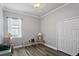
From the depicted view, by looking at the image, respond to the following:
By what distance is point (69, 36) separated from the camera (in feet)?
8.09

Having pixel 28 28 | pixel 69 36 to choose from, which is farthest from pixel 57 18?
pixel 28 28

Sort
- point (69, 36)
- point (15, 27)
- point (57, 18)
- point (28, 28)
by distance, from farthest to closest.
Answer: point (57, 18)
point (69, 36)
point (28, 28)
point (15, 27)

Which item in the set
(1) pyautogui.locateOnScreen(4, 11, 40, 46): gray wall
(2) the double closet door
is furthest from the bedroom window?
(2) the double closet door

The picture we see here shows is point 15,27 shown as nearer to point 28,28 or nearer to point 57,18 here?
point 28,28

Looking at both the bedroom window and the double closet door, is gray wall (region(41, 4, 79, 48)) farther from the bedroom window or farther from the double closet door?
the bedroom window

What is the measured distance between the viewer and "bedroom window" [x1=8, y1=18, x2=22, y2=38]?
5.04 feet

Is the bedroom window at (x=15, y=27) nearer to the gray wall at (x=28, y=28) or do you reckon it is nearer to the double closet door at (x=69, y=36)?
the gray wall at (x=28, y=28)

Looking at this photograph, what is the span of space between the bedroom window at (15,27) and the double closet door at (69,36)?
1.41m

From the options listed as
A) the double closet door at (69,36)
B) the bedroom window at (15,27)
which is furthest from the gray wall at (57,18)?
the bedroom window at (15,27)

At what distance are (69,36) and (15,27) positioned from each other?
176 cm

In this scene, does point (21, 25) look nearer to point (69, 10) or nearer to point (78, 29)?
point (78, 29)

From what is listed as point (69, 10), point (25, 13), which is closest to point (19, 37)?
point (25, 13)

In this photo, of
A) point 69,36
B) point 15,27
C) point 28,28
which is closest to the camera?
point 15,27

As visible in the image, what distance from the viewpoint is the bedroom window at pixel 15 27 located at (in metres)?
1.54
